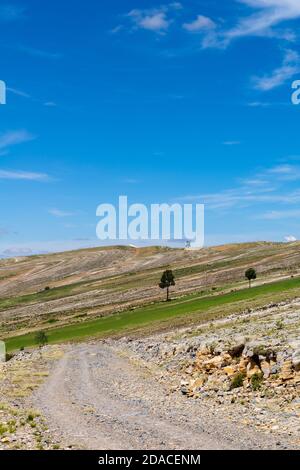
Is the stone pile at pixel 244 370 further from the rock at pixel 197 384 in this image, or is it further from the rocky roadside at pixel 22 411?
the rocky roadside at pixel 22 411

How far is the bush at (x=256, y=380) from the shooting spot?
33.8 meters

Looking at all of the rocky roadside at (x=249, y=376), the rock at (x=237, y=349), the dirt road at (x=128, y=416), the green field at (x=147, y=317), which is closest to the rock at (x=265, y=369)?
the rocky roadside at (x=249, y=376)

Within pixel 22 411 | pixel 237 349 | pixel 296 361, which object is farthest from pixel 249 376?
pixel 22 411

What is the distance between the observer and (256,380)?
3459 cm

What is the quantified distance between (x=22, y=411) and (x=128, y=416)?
762 centimetres

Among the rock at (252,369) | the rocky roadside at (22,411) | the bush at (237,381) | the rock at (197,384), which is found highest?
the rock at (252,369)

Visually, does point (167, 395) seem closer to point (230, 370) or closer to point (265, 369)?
point (230, 370)

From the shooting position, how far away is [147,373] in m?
50.1

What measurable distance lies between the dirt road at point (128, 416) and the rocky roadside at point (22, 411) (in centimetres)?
87

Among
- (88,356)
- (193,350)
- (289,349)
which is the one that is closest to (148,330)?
(88,356)

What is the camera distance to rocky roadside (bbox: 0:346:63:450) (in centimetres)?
2425
